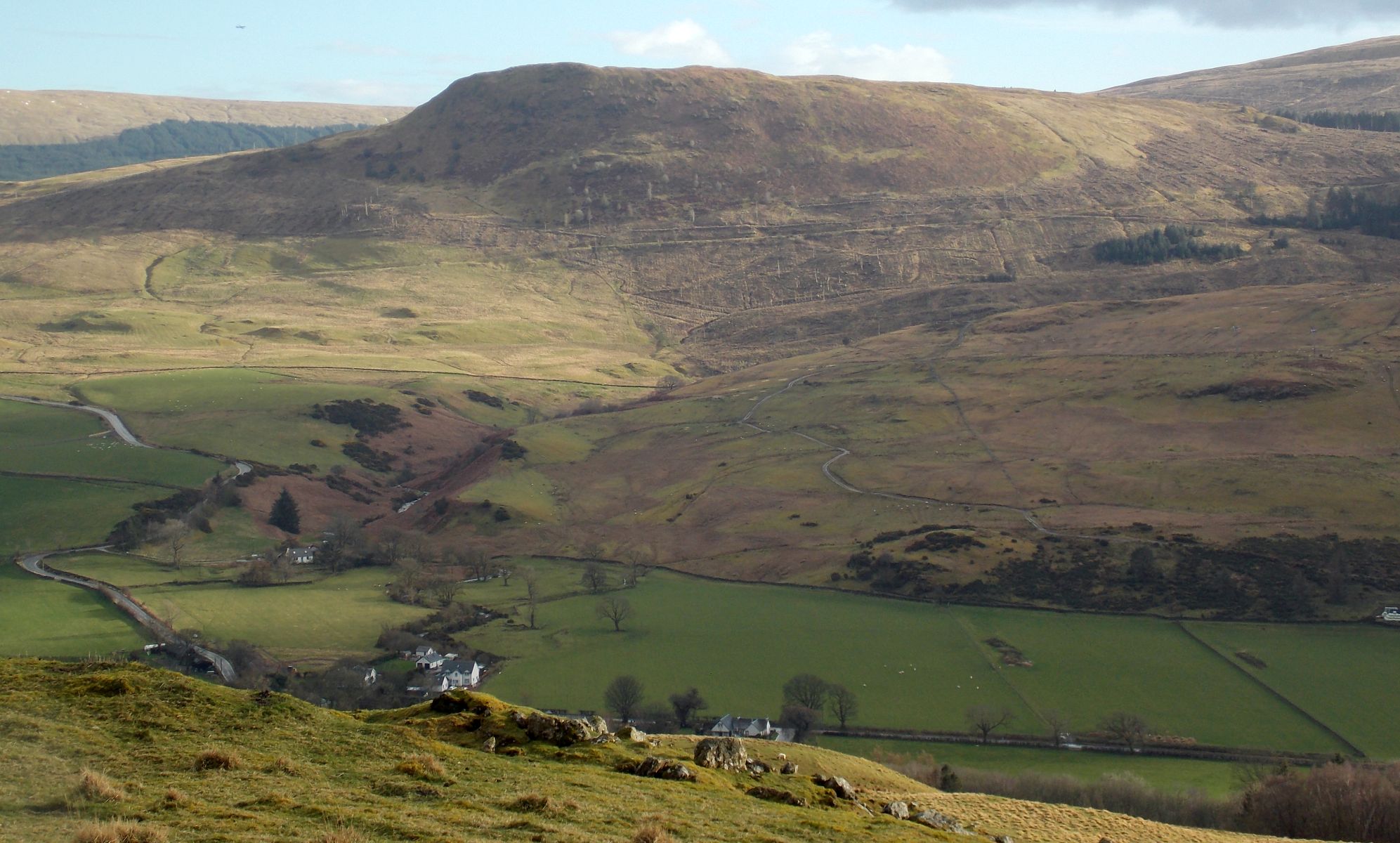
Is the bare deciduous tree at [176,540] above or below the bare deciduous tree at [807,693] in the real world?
below

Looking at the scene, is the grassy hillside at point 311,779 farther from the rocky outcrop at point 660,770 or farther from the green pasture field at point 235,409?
the green pasture field at point 235,409

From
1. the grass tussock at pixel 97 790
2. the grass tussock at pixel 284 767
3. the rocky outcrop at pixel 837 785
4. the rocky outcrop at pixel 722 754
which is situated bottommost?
the rocky outcrop at pixel 837 785

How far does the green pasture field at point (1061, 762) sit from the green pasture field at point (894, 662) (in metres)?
2.52

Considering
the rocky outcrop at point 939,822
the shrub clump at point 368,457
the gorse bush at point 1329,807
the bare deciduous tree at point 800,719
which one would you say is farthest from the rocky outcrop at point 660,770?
the shrub clump at point 368,457

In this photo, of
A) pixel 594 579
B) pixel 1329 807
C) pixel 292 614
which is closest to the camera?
pixel 1329 807

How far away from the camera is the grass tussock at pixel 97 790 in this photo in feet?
72.0

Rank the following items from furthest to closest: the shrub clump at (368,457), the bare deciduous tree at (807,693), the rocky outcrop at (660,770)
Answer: the shrub clump at (368,457)
the bare deciduous tree at (807,693)
the rocky outcrop at (660,770)

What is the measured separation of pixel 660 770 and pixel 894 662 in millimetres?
49892

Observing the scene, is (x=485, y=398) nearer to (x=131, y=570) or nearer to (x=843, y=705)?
(x=131, y=570)

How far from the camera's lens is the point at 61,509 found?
11038cm

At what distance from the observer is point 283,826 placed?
21500mm

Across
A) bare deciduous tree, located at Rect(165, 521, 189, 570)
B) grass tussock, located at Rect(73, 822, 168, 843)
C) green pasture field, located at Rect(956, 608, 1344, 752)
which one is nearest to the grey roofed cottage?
green pasture field, located at Rect(956, 608, 1344, 752)

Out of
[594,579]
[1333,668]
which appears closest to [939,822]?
[1333,668]

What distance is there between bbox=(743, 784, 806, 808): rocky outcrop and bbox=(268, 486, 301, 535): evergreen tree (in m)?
94.7
